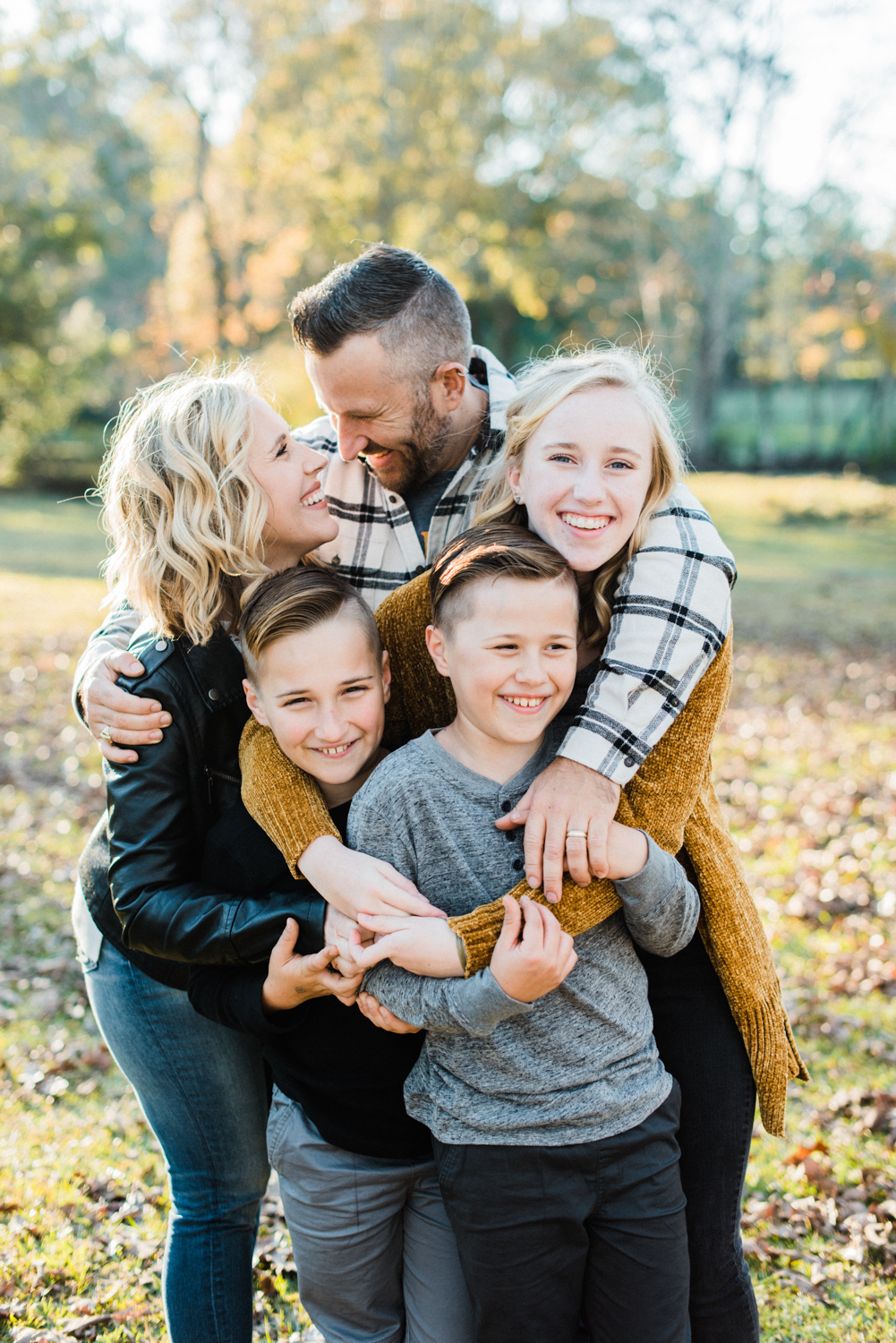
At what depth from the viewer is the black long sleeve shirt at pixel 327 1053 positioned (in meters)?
2.30

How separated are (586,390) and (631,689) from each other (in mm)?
760

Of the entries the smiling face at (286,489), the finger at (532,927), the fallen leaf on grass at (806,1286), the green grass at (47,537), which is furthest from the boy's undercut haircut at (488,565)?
the green grass at (47,537)

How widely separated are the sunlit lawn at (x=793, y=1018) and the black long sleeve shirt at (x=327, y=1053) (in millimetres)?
1371

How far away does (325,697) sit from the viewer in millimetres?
2414

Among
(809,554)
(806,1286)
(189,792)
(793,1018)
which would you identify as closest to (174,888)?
(189,792)

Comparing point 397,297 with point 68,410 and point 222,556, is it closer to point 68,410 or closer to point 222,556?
point 222,556

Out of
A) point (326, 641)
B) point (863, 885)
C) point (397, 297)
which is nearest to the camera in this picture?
point (326, 641)

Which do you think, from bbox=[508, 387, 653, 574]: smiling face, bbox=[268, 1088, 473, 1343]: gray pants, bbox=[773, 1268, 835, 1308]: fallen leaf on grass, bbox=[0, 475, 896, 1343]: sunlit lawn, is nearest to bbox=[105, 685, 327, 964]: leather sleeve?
bbox=[268, 1088, 473, 1343]: gray pants

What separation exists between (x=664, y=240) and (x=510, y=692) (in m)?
34.5

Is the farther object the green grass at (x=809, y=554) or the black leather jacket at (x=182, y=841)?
the green grass at (x=809, y=554)

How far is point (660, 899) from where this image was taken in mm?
2191

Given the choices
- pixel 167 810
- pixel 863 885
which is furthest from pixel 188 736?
pixel 863 885

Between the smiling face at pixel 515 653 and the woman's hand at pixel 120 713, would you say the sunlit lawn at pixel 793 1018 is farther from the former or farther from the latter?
the smiling face at pixel 515 653

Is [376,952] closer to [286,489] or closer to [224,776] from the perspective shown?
[224,776]
